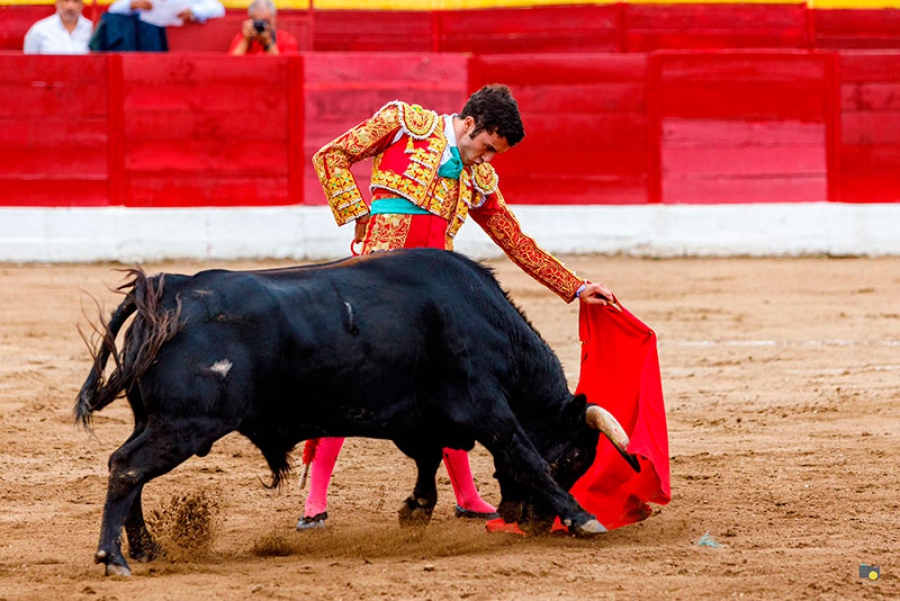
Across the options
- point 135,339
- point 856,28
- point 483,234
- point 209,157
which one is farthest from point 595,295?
point 856,28

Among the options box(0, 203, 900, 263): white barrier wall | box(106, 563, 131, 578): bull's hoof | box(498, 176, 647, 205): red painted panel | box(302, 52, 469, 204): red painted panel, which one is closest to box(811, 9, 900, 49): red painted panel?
box(0, 203, 900, 263): white barrier wall

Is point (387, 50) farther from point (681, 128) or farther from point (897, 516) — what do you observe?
point (897, 516)

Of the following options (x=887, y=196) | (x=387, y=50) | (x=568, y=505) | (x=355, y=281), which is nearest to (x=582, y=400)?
(x=568, y=505)

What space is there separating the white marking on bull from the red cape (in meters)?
0.88

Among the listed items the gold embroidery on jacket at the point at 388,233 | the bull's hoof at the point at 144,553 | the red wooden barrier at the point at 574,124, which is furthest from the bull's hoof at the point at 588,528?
the red wooden barrier at the point at 574,124

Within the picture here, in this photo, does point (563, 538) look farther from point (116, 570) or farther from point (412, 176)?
point (116, 570)

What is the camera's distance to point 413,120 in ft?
11.5

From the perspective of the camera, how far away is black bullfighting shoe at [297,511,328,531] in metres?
3.56

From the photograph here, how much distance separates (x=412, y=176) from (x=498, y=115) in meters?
0.28

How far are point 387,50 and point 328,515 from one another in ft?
23.1

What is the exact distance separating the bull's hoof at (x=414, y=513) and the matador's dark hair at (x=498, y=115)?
0.92m

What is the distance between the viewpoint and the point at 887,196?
930cm

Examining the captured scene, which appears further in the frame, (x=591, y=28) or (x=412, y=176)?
(x=591, y=28)

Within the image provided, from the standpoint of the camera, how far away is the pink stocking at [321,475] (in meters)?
3.58
